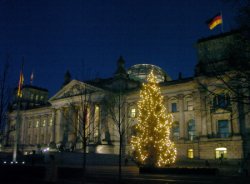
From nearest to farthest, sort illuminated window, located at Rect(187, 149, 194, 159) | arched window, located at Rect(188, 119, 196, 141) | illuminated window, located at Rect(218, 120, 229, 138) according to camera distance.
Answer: illuminated window, located at Rect(218, 120, 229, 138), illuminated window, located at Rect(187, 149, 194, 159), arched window, located at Rect(188, 119, 196, 141)

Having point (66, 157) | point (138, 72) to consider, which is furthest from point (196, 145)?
point (138, 72)

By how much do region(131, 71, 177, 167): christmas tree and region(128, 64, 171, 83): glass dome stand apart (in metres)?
48.3

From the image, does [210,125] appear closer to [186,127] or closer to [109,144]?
[186,127]

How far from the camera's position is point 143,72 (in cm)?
9288

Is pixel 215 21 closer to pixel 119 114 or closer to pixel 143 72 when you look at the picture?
pixel 119 114

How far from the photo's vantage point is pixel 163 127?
42.2m

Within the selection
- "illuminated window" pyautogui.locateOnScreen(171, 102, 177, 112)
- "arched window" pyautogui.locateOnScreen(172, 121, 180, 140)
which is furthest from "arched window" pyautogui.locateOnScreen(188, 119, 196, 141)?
"illuminated window" pyautogui.locateOnScreen(171, 102, 177, 112)

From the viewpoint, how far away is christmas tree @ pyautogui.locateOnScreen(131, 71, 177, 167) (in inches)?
1618

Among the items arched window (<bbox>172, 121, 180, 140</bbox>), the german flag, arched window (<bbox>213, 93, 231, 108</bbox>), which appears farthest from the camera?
arched window (<bbox>172, 121, 180, 140</bbox>)

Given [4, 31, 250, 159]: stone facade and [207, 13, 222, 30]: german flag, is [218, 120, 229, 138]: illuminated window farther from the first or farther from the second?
[207, 13, 222, 30]: german flag

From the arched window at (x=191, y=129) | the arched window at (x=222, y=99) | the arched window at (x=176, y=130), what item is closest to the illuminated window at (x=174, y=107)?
the arched window at (x=176, y=130)

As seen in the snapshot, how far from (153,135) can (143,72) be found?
5254 centimetres

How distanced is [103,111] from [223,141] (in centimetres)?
2903

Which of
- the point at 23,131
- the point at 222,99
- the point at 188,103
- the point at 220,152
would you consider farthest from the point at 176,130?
the point at 23,131
